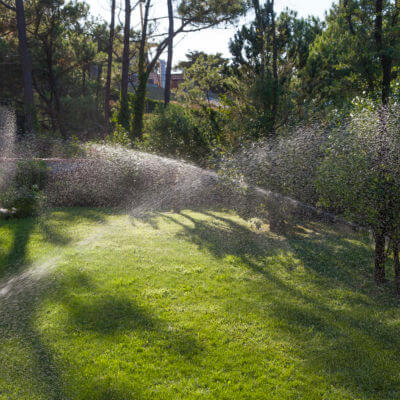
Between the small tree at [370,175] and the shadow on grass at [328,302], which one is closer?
the shadow on grass at [328,302]

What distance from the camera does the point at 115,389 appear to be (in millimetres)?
2801

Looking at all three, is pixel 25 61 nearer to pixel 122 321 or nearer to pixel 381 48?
pixel 381 48

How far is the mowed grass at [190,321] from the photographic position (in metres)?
2.89

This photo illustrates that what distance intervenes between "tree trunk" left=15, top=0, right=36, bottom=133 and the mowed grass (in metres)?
12.1

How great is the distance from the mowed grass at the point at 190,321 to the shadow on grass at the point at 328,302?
0.02m

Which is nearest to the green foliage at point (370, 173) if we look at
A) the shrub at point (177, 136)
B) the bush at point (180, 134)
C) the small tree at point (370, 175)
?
the small tree at point (370, 175)

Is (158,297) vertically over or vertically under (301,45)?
under

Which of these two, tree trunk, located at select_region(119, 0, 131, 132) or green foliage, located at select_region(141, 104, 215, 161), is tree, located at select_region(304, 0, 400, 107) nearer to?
green foliage, located at select_region(141, 104, 215, 161)

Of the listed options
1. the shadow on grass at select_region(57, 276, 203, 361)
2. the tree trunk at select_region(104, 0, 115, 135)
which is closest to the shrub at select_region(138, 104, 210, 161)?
the tree trunk at select_region(104, 0, 115, 135)

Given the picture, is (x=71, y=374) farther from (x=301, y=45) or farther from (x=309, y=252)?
(x=301, y=45)

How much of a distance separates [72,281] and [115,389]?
189cm

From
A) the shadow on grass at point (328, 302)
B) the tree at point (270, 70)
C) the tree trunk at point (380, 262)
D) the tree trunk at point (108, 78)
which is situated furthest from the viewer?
the tree trunk at point (108, 78)

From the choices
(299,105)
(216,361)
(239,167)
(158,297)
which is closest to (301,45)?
(299,105)

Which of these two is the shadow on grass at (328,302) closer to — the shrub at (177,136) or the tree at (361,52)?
the tree at (361,52)
